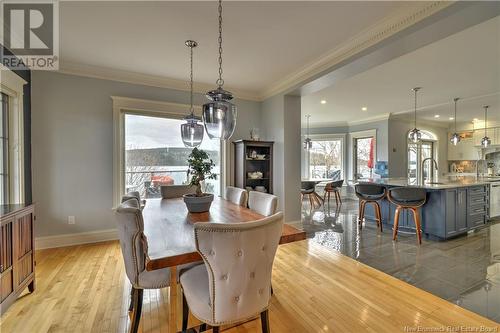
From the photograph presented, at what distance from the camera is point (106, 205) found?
367 centimetres

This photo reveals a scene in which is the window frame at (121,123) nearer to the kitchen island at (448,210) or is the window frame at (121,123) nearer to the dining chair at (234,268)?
the dining chair at (234,268)

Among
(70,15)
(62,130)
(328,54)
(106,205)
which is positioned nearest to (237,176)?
(106,205)

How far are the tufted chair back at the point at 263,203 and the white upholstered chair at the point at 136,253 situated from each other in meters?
0.94

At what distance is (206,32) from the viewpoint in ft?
8.52

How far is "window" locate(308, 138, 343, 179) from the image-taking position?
8.16m

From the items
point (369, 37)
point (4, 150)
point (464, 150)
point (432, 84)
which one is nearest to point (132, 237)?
point (4, 150)

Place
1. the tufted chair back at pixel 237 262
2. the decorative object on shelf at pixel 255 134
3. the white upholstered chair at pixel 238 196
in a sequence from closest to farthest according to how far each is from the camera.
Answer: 1. the tufted chair back at pixel 237 262
2. the white upholstered chair at pixel 238 196
3. the decorative object on shelf at pixel 255 134

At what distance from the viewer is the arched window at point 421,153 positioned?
7625 millimetres

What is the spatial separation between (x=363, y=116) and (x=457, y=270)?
17.4 ft

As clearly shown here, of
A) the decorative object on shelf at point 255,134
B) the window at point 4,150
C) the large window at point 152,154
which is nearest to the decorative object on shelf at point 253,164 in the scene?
the decorative object on shelf at point 255,134

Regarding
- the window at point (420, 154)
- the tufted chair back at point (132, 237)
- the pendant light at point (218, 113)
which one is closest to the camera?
the tufted chair back at point (132, 237)

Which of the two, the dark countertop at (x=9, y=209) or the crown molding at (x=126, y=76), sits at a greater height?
the crown molding at (x=126, y=76)

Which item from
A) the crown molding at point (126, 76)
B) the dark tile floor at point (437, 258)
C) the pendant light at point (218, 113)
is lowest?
the dark tile floor at point (437, 258)

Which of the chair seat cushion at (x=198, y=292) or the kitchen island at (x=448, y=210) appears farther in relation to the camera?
the kitchen island at (x=448, y=210)
